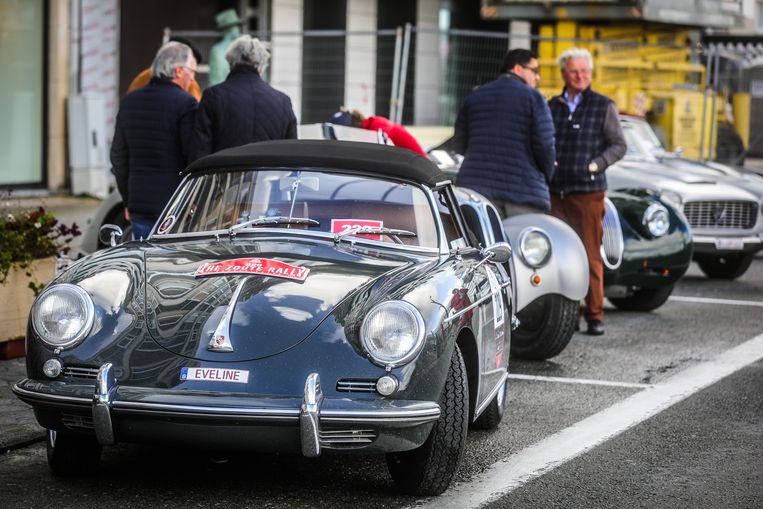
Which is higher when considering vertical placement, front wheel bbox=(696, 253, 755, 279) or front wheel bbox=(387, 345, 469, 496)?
front wheel bbox=(387, 345, 469, 496)

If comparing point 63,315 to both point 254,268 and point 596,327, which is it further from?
point 596,327

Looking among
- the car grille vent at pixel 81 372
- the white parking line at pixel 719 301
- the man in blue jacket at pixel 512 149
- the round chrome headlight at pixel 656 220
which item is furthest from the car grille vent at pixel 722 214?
the car grille vent at pixel 81 372

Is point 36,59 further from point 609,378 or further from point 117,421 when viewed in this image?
point 117,421

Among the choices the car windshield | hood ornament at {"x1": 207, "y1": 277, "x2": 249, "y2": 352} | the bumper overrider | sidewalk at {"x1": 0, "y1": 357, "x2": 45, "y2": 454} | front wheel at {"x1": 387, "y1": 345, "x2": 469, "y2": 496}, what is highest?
the car windshield

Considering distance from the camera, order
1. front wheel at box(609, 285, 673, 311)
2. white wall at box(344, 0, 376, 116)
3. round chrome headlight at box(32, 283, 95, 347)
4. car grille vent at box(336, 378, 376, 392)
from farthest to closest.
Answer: white wall at box(344, 0, 376, 116) < front wheel at box(609, 285, 673, 311) < round chrome headlight at box(32, 283, 95, 347) < car grille vent at box(336, 378, 376, 392)

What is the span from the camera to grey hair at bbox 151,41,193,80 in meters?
8.23

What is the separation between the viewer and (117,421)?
4.89m

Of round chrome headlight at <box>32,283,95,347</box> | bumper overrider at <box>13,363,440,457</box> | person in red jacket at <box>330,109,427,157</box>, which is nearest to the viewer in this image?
bumper overrider at <box>13,363,440,457</box>

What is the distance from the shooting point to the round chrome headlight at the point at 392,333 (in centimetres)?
495

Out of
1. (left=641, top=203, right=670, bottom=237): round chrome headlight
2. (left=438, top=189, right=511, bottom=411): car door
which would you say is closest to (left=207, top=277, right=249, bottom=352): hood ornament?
(left=438, top=189, right=511, bottom=411): car door

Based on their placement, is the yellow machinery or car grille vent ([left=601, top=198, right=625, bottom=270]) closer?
car grille vent ([left=601, top=198, right=625, bottom=270])

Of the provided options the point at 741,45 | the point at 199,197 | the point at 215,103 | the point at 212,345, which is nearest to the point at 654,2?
the point at 741,45

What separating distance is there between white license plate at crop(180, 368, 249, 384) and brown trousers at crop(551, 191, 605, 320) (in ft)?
16.7

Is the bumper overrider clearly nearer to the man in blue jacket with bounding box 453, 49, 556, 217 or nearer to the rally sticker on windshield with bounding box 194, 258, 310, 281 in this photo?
the rally sticker on windshield with bounding box 194, 258, 310, 281
